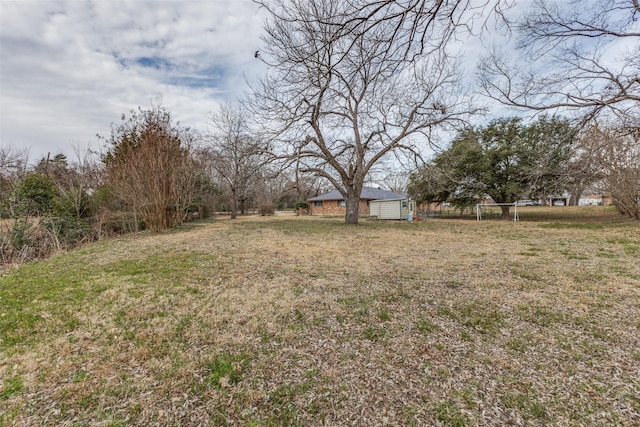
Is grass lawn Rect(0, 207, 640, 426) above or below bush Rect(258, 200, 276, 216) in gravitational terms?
below

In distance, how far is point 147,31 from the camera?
691cm

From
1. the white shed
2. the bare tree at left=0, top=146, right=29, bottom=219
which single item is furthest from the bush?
the bare tree at left=0, top=146, right=29, bottom=219

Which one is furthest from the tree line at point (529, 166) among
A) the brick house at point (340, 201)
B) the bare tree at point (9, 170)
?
the bare tree at point (9, 170)

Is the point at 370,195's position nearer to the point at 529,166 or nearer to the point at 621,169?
the point at 529,166

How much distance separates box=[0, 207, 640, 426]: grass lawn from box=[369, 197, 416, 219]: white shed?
1397 cm

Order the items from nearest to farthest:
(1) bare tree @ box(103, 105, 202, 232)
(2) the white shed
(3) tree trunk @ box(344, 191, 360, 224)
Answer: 1. (1) bare tree @ box(103, 105, 202, 232)
2. (3) tree trunk @ box(344, 191, 360, 224)
3. (2) the white shed

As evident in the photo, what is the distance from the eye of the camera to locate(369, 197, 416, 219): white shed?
18.4 meters

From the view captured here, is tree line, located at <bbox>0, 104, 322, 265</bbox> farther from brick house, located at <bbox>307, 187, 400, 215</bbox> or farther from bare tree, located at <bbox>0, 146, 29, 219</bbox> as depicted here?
brick house, located at <bbox>307, 187, 400, 215</bbox>

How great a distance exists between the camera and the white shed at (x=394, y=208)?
1844 cm

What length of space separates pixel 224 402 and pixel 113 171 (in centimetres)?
1122

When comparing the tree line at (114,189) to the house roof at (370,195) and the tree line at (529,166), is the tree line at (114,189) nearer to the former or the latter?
the tree line at (529,166)

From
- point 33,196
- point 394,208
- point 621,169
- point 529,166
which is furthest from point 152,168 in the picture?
point 621,169

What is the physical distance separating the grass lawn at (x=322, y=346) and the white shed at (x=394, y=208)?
1397 cm

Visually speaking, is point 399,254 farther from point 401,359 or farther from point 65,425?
point 65,425
